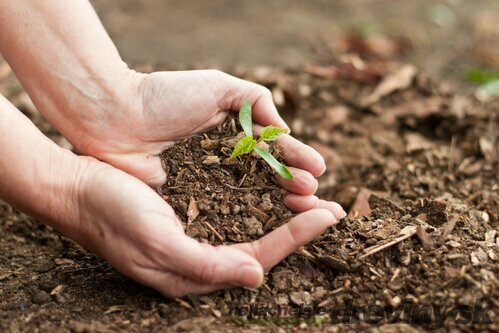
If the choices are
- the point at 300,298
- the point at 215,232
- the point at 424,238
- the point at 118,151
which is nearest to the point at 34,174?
the point at 118,151

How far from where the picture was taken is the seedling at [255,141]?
7.54 ft

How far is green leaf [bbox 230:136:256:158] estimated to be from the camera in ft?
7.73

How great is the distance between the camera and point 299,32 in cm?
548

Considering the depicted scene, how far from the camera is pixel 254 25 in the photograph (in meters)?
5.57

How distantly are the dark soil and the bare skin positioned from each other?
0.10 metres

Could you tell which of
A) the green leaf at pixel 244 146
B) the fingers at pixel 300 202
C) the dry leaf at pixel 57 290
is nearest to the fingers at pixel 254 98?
the green leaf at pixel 244 146

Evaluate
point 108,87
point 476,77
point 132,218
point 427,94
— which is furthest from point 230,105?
point 476,77

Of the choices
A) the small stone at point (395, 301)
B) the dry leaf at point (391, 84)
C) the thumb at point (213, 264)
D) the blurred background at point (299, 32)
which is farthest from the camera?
the blurred background at point (299, 32)

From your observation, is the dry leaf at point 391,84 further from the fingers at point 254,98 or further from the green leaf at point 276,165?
the green leaf at point 276,165

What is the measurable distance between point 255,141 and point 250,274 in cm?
55

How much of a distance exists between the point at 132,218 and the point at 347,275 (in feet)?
2.53

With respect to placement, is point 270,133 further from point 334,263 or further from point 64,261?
point 64,261

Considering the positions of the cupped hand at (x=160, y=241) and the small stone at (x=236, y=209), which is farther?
the small stone at (x=236, y=209)

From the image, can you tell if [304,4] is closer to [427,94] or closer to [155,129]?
[427,94]
